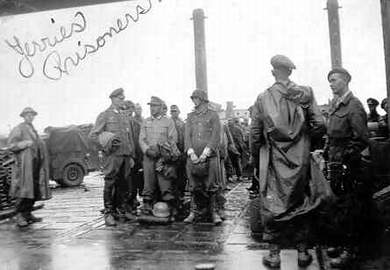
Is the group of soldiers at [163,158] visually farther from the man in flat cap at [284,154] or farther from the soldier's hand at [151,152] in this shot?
the man in flat cap at [284,154]

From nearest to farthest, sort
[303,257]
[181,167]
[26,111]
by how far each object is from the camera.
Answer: [303,257] < [26,111] < [181,167]

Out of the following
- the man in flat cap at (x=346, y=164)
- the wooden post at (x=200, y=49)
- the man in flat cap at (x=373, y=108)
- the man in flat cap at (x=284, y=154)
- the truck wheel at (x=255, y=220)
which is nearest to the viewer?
the man in flat cap at (x=284, y=154)

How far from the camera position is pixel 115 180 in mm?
7418

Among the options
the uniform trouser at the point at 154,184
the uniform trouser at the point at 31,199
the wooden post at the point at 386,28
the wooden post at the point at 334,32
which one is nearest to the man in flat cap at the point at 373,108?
the wooden post at the point at 386,28

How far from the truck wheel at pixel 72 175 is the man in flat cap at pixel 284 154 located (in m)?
11.3

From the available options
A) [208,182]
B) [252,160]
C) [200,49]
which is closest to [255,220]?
[252,160]

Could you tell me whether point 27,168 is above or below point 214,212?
above

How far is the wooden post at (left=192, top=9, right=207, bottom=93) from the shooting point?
2377 cm

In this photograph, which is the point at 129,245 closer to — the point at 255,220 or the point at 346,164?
the point at 255,220

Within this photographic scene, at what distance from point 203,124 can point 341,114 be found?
2.44 meters

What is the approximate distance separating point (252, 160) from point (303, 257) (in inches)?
46.6

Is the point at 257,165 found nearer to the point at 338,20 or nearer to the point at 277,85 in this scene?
the point at 277,85

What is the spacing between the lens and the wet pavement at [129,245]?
484 centimetres

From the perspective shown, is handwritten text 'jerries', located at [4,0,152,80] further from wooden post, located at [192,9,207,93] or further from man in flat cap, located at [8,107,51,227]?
wooden post, located at [192,9,207,93]
